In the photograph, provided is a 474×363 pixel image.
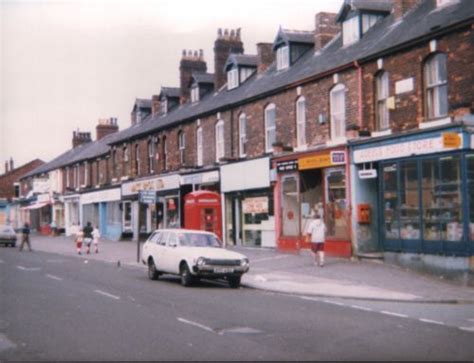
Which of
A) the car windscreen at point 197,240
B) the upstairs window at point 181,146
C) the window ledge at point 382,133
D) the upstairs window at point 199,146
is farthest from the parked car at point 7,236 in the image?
the window ledge at point 382,133

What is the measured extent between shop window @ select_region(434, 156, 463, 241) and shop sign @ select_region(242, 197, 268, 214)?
36.2 feet

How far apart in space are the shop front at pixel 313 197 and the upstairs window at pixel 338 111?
966 millimetres

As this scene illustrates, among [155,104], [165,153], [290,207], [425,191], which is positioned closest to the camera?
[425,191]

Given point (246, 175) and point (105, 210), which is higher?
point (246, 175)

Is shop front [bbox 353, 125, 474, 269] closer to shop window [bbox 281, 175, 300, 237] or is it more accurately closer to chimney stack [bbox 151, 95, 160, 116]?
shop window [bbox 281, 175, 300, 237]

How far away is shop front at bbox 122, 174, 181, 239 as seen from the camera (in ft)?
132

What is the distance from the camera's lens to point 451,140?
19.8 meters

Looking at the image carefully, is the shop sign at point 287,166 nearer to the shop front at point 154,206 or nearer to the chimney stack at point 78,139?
the shop front at point 154,206

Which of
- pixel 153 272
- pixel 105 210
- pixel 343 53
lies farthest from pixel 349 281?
pixel 105 210

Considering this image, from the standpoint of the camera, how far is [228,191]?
111ft

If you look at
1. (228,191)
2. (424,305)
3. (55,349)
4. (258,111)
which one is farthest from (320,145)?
(55,349)

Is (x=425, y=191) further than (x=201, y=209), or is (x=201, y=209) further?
(x=201, y=209)

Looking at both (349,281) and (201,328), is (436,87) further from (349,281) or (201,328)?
(201,328)

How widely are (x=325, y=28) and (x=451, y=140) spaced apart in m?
12.7
